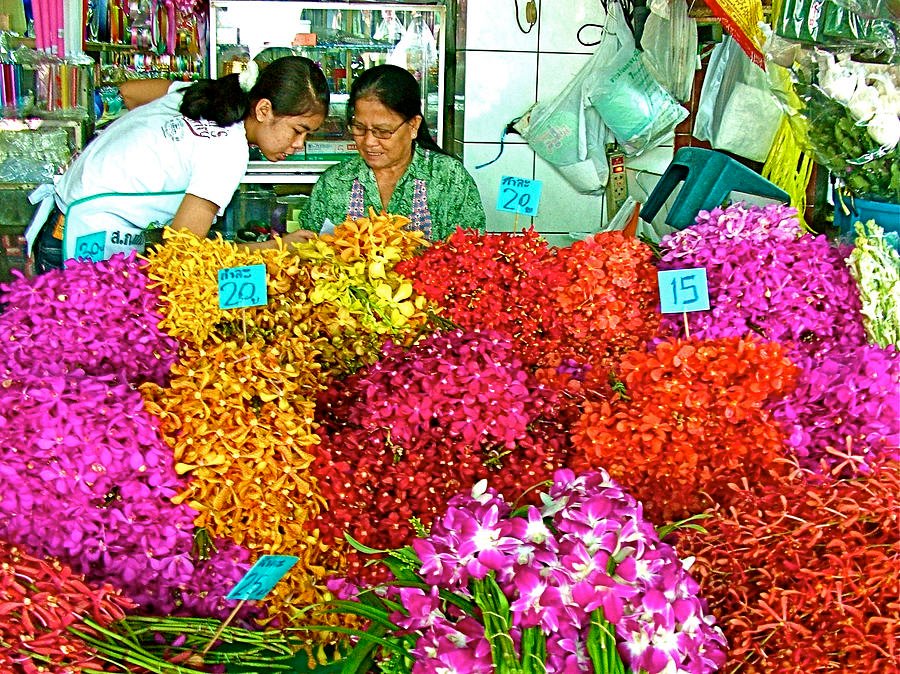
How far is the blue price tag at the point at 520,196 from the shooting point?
2229mm

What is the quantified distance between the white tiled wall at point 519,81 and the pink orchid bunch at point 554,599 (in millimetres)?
2892

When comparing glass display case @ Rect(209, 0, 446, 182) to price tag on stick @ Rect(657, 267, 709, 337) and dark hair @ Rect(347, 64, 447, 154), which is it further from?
price tag on stick @ Rect(657, 267, 709, 337)

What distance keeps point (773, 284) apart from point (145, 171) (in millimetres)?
1694

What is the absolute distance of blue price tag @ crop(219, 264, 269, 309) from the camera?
68.1 inches

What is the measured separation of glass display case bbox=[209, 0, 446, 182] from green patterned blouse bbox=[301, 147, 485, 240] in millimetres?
1654

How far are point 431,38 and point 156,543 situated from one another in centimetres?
367

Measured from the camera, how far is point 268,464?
4.95ft

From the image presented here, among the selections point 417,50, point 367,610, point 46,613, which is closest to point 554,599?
point 367,610

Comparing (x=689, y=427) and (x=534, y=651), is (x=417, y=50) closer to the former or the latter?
(x=689, y=427)

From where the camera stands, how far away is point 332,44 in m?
4.65

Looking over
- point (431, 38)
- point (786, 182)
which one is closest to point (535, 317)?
point (786, 182)

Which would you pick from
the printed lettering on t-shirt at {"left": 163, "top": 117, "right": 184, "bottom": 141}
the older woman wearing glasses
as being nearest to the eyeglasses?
the older woman wearing glasses

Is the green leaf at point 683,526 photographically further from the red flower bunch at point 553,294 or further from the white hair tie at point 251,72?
the white hair tie at point 251,72

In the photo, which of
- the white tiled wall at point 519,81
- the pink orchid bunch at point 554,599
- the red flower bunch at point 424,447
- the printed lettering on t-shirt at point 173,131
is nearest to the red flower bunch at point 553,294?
the red flower bunch at point 424,447
